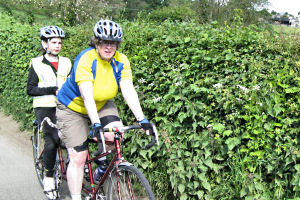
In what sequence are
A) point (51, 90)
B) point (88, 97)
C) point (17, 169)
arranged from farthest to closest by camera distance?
point (17, 169) < point (51, 90) < point (88, 97)

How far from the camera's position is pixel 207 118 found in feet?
12.0

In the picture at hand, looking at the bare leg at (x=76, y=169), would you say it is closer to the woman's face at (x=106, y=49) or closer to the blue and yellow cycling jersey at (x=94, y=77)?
the blue and yellow cycling jersey at (x=94, y=77)

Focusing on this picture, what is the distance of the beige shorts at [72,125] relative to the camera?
3.52m

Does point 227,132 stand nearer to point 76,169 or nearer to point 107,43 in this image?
point 107,43

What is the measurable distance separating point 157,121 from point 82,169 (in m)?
1.18

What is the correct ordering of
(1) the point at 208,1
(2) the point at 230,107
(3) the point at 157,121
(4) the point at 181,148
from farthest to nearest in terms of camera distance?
(1) the point at 208,1 → (3) the point at 157,121 → (4) the point at 181,148 → (2) the point at 230,107

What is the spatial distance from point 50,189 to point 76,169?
0.86m

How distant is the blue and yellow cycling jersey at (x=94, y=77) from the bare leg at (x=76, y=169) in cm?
48

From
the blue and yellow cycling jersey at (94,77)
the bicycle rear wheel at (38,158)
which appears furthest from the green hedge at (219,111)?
the bicycle rear wheel at (38,158)

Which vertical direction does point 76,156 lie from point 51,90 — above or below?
below

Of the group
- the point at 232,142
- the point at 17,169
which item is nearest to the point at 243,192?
the point at 232,142

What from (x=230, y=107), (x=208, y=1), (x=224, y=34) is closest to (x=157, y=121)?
(x=230, y=107)

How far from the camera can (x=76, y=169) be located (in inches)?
140

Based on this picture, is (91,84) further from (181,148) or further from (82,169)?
(181,148)
